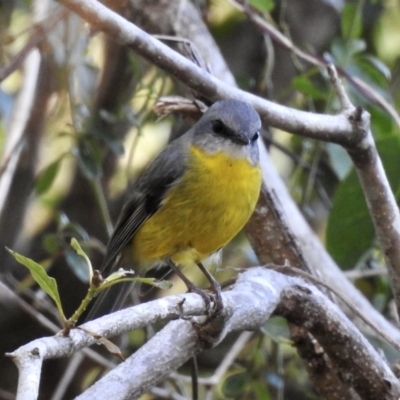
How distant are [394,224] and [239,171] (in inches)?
23.7

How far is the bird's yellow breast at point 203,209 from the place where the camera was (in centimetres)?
304

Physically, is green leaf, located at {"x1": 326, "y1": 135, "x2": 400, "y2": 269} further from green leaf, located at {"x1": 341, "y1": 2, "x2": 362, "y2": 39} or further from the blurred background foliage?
green leaf, located at {"x1": 341, "y1": 2, "x2": 362, "y2": 39}

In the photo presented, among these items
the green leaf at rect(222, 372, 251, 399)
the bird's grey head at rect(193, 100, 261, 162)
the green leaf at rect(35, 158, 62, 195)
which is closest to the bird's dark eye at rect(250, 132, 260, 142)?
the bird's grey head at rect(193, 100, 261, 162)

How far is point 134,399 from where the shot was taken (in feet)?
6.48

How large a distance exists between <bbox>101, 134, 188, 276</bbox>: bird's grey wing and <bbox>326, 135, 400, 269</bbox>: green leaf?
2.30 feet

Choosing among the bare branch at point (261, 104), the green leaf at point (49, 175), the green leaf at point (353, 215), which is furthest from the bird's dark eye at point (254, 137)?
the green leaf at point (49, 175)

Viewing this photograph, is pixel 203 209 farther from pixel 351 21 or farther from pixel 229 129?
pixel 351 21

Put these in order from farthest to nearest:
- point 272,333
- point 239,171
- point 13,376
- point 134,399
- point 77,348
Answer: point 13,376 → point 272,333 → point 239,171 → point 134,399 → point 77,348

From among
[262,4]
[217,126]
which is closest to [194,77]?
[217,126]

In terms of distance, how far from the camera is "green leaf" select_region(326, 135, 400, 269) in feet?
11.2

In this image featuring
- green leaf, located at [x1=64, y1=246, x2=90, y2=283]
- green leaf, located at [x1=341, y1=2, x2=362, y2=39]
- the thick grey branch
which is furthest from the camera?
green leaf, located at [x1=341, y1=2, x2=362, y2=39]

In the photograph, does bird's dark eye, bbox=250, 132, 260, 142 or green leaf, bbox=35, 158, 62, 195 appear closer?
bird's dark eye, bbox=250, 132, 260, 142

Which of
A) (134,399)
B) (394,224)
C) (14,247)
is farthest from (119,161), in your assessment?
(134,399)

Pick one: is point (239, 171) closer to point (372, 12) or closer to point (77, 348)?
point (77, 348)
